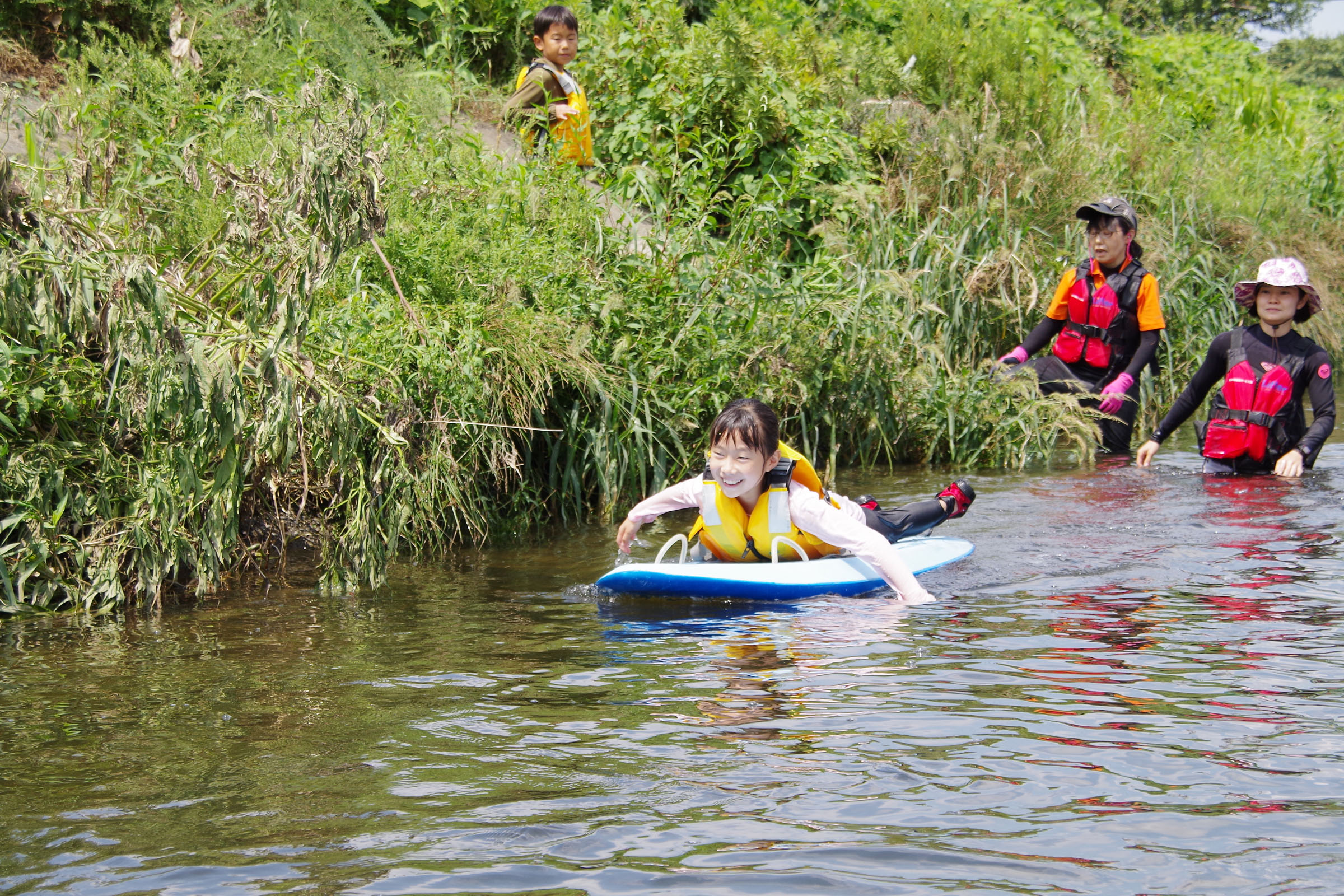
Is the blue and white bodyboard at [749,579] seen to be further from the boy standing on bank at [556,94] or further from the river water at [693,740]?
the boy standing on bank at [556,94]

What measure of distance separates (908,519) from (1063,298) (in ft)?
10.1

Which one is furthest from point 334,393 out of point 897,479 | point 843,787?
point 897,479

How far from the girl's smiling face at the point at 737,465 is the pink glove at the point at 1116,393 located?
377 centimetres

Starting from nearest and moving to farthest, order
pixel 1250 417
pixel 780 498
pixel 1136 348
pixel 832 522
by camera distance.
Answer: pixel 832 522, pixel 780 498, pixel 1250 417, pixel 1136 348

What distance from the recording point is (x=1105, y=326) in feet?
27.6

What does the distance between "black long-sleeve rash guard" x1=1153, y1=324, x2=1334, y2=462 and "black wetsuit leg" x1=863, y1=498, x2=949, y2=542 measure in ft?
7.16

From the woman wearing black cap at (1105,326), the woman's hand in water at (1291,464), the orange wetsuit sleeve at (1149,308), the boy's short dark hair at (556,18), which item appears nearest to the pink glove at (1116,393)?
the woman wearing black cap at (1105,326)

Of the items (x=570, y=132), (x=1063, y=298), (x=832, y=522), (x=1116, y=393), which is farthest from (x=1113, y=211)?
(x=832, y=522)

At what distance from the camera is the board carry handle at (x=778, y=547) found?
5438 mm

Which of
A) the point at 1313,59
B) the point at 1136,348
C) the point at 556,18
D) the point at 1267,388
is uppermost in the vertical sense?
the point at 1313,59

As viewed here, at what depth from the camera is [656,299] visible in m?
7.29

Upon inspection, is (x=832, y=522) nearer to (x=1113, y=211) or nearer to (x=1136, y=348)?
(x=1113, y=211)

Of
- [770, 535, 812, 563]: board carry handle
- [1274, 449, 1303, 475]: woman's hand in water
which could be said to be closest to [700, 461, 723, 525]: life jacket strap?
[770, 535, 812, 563]: board carry handle

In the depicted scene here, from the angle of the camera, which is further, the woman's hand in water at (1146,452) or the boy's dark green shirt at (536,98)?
the boy's dark green shirt at (536,98)
